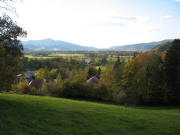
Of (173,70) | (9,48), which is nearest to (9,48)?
(9,48)

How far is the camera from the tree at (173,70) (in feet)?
109

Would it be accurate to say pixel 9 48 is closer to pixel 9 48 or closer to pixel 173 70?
pixel 9 48

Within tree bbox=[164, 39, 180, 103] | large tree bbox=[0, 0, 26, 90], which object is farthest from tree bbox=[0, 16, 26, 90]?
tree bbox=[164, 39, 180, 103]

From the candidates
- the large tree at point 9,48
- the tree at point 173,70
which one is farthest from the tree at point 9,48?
the tree at point 173,70

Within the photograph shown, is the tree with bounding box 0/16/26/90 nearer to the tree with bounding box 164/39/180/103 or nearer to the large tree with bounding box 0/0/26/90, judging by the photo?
the large tree with bounding box 0/0/26/90

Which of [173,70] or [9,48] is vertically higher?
[9,48]

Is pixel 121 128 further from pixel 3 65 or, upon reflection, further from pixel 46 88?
pixel 46 88

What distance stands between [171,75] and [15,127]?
33.5 m

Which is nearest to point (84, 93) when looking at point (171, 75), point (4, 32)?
point (171, 75)

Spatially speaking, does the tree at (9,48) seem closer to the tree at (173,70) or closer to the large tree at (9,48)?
the large tree at (9,48)

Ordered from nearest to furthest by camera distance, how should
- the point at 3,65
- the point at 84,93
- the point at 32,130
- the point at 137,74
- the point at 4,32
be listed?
the point at 32,130 → the point at 3,65 → the point at 4,32 → the point at 137,74 → the point at 84,93

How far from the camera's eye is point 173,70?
34000 mm

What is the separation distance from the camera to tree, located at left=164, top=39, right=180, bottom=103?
109 ft

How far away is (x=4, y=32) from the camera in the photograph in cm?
1527
